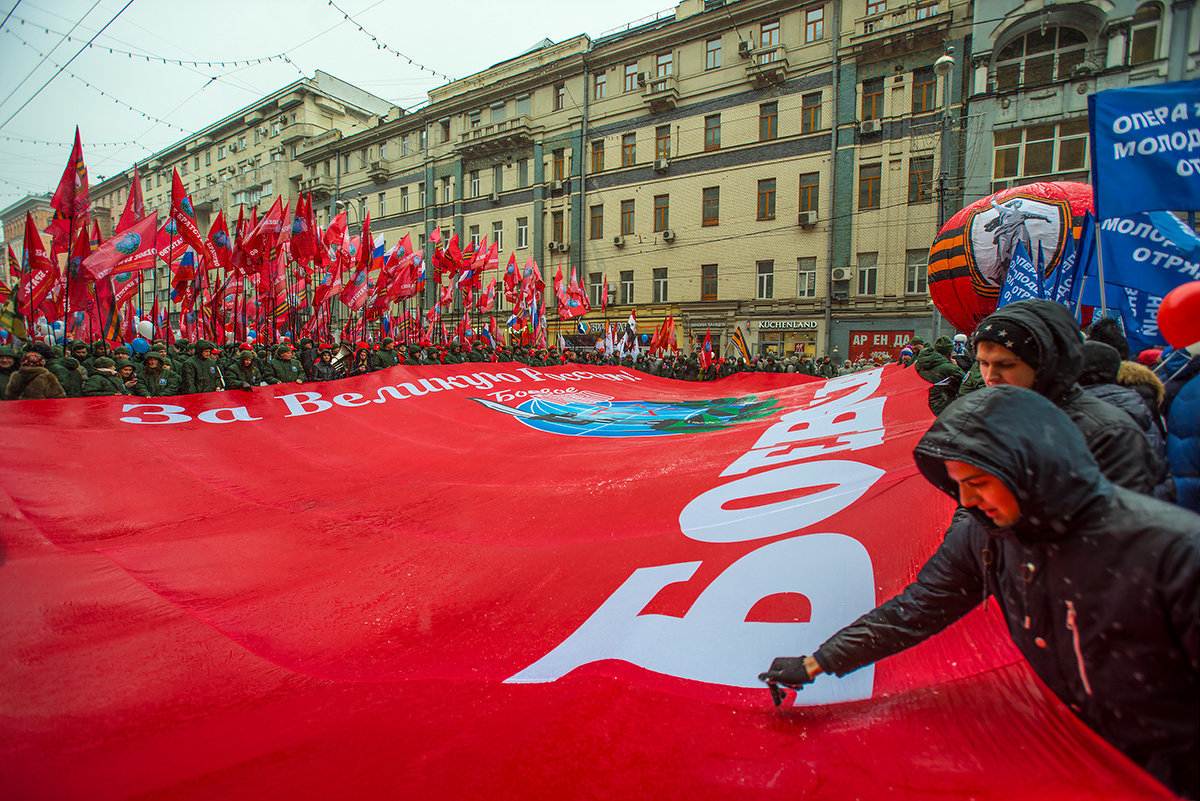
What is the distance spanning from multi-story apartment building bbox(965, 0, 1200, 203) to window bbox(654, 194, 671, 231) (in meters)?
13.1

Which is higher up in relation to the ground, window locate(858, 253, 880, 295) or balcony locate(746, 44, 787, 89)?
balcony locate(746, 44, 787, 89)

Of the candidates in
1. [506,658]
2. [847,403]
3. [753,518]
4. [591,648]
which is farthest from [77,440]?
Result: [847,403]

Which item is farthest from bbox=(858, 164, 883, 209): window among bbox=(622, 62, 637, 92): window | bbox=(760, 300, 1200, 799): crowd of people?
bbox=(760, 300, 1200, 799): crowd of people

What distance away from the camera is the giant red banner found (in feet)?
6.21

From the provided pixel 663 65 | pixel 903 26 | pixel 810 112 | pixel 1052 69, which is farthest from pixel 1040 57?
pixel 663 65

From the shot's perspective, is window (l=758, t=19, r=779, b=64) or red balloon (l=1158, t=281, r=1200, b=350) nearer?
red balloon (l=1158, t=281, r=1200, b=350)

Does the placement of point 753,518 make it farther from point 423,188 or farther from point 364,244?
point 423,188

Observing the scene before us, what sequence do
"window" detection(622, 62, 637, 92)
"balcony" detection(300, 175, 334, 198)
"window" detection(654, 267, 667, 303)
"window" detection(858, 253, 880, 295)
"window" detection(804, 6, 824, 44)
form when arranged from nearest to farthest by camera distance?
1. "window" detection(858, 253, 880, 295)
2. "window" detection(804, 6, 824, 44)
3. "window" detection(654, 267, 667, 303)
4. "window" detection(622, 62, 637, 92)
5. "balcony" detection(300, 175, 334, 198)

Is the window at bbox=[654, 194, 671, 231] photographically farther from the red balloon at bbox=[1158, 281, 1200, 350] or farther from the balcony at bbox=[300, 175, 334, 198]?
the red balloon at bbox=[1158, 281, 1200, 350]

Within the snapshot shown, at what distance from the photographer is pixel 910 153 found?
23266 mm

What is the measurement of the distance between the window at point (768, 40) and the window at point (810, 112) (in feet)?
7.99

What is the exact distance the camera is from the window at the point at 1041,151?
20.0 m

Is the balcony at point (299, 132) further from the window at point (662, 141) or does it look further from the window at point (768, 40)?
the window at point (768, 40)

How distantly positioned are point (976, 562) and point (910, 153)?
2658cm
